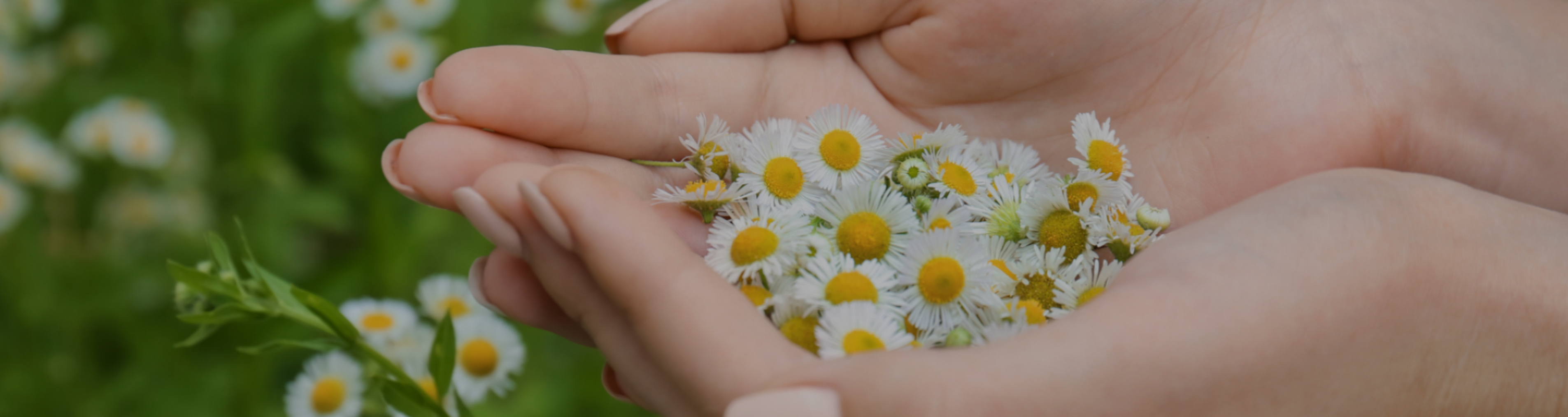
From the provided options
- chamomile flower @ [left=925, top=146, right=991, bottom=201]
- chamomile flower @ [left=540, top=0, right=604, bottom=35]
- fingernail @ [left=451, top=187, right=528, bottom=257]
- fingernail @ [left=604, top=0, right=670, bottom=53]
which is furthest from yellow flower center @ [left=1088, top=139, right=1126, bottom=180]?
chamomile flower @ [left=540, top=0, right=604, bottom=35]

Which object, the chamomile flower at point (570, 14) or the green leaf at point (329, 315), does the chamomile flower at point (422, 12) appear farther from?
the green leaf at point (329, 315)

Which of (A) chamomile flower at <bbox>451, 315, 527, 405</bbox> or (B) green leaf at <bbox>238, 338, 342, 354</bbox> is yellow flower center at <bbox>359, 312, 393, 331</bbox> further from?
(B) green leaf at <bbox>238, 338, 342, 354</bbox>

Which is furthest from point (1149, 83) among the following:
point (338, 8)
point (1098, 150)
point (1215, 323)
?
point (338, 8)

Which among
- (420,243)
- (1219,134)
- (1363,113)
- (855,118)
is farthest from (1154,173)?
(420,243)

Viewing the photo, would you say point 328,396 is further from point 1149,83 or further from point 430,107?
point 1149,83

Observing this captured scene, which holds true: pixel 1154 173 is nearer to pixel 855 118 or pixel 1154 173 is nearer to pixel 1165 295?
pixel 855 118

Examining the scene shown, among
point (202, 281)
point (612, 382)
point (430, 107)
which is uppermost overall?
point (430, 107)
